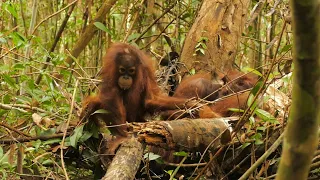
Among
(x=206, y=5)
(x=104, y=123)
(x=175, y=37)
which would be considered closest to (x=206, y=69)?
(x=206, y=5)

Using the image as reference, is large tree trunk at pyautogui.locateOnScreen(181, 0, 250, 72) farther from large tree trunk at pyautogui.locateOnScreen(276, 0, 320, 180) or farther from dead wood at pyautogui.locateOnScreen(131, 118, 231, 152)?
large tree trunk at pyautogui.locateOnScreen(276, 0, 320, 180)

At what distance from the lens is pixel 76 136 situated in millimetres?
3695

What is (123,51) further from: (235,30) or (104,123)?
(235,30)

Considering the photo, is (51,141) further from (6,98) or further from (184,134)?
(184,134)

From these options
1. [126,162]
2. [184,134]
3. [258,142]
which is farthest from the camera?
[258,142]

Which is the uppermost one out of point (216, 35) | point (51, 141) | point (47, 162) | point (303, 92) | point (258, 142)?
point (303, 92)

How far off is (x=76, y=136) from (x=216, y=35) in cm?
250

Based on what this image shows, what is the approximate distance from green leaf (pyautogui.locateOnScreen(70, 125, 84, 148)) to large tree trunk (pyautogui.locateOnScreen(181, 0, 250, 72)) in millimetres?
2172

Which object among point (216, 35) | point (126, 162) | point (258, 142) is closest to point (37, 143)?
point (126, 162)

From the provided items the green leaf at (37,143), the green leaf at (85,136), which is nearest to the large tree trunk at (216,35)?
the green leaf at (85,136)

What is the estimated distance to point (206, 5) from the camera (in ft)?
18.9

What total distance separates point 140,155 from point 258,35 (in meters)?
5.07

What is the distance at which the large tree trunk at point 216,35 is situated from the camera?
562 cm

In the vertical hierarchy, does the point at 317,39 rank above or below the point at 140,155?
above
